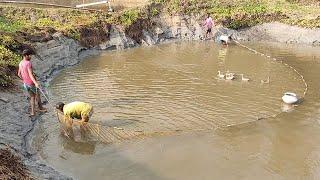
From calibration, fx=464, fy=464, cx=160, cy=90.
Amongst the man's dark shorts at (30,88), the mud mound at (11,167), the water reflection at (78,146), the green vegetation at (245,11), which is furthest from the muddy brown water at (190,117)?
the green vegetation at (245,11)

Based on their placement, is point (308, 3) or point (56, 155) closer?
point (56, 155)

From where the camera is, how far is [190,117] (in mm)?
16359

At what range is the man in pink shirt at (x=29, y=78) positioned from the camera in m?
14.4

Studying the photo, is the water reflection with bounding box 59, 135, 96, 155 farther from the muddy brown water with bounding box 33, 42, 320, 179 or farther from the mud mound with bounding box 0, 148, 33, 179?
the mud mound with bounding box 0, 148, 33, 179

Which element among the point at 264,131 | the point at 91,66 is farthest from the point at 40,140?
the point at 91,66

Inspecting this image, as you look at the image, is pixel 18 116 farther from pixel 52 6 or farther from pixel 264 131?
pixel 52 6

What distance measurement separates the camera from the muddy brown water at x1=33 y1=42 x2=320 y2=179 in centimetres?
1280

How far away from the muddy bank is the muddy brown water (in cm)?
48

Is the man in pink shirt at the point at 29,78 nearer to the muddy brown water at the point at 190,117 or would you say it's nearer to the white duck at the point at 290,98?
the muddy brown water at the point at 190,117

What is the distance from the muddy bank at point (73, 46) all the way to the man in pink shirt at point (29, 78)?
0.53 meters

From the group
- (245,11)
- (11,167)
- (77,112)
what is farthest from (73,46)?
(11,167)

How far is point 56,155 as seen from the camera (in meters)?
13.3

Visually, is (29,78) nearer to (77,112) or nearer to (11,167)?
(77,112)

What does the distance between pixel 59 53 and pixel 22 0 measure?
987 cm
